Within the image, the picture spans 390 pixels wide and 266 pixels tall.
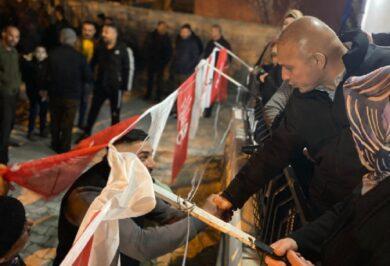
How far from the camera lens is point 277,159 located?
8.60 feet

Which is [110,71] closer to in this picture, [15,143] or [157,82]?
[15,143]

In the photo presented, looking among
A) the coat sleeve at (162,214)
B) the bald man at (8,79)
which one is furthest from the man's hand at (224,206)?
the bald man at (8,79)

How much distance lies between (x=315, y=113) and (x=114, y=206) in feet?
4.40

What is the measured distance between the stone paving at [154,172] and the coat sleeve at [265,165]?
2.08m

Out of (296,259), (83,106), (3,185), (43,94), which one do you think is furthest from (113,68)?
(296,259)

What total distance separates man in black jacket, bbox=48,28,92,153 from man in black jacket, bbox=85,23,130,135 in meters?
0.68

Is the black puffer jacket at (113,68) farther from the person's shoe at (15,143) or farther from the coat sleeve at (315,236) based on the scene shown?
the coat sleeve at (315,236)

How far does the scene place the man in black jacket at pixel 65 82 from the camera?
6809 millimetres

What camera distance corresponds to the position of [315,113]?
2.41 meters

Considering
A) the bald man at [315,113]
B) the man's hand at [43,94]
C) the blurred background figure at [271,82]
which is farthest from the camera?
the man's hand at [43,94]

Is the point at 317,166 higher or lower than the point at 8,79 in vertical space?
higher

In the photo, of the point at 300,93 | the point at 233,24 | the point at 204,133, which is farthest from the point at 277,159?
the point at 233,24

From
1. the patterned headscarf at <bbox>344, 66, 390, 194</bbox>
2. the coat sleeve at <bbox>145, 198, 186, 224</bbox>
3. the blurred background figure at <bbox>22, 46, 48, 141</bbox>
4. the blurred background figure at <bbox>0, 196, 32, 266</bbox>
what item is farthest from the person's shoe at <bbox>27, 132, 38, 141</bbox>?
the patterned headscarf at <bbox>344, 66, 390, 194</bbox>

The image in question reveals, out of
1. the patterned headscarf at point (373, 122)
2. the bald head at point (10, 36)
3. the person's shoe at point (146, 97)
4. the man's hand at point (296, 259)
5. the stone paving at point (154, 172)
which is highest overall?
the patterned headscarf at point (373, 122)
